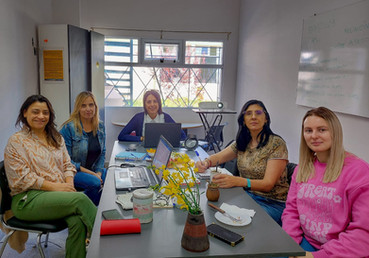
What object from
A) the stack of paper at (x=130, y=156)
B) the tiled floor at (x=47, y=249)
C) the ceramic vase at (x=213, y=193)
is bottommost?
the tiled floor at (x=47, y=249)

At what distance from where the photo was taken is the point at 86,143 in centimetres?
284

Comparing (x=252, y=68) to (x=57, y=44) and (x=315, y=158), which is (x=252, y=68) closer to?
(x=57, y=44)

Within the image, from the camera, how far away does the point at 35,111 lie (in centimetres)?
211

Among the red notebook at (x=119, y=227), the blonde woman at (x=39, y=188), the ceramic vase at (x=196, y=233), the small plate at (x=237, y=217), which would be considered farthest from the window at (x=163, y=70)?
the ceramic vase at (x=196, y=233)

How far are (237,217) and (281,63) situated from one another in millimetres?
2724

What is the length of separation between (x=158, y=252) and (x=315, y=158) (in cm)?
98

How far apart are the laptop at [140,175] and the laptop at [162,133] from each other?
2.35 feet

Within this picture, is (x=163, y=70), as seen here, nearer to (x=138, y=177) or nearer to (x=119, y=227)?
(x=138, y=177)

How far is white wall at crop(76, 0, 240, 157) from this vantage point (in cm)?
492

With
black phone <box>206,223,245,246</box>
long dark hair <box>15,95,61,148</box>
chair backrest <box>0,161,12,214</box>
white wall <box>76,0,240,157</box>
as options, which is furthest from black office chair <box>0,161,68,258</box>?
white wall <box>76,0,240,157</box>

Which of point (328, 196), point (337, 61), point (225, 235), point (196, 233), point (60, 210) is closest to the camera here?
point (196, 233)

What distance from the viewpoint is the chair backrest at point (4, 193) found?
191cm

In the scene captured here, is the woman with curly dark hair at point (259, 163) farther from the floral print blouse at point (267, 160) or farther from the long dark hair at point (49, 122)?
the long dark hair at point (49, 122)

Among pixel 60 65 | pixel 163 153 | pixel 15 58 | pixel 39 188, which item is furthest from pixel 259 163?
pixel 60 65
